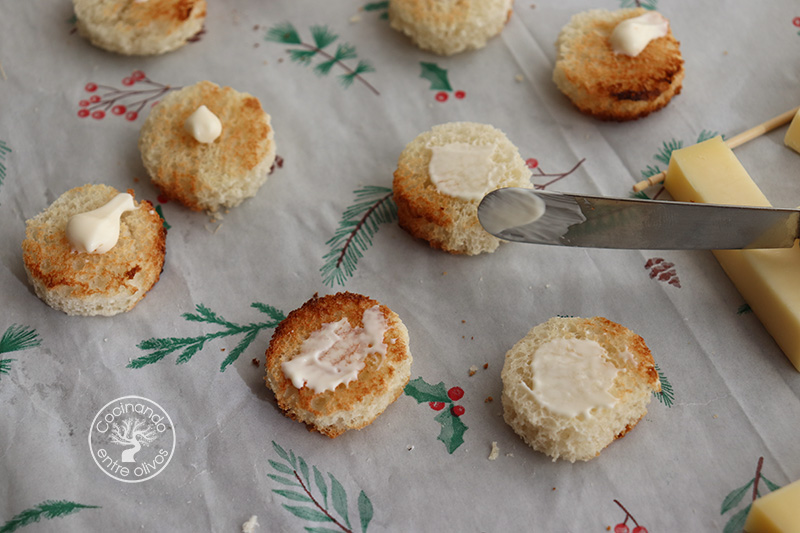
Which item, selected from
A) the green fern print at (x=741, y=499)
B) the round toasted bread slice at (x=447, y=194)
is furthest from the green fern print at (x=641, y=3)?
the green fern print at (x=741, y=499)

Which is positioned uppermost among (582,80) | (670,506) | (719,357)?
(582,80)

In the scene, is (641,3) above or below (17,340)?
above

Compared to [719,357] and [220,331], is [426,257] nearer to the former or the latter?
[220,331]

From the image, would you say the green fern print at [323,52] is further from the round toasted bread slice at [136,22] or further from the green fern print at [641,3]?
the green fern print at [641,3]

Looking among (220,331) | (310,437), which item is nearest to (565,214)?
(310,437)

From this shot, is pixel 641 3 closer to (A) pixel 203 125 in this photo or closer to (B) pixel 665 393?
(B) pixel 665 393

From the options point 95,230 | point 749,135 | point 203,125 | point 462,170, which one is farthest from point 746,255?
point 95,230
